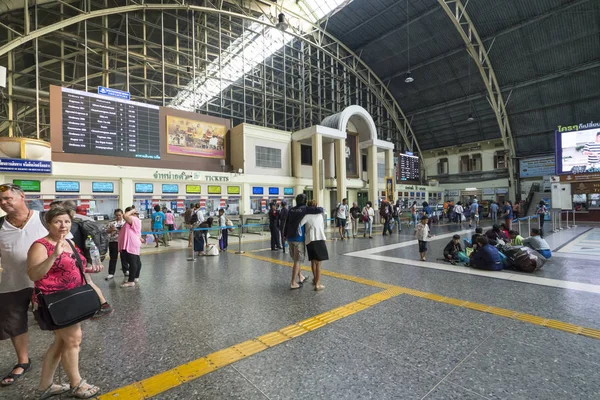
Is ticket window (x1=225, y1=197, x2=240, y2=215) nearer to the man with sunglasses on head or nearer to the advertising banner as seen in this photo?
the man with sunglasses on head

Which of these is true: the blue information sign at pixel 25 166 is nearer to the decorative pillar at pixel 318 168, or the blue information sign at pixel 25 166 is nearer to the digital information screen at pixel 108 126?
the digital information screen at pixel 108 126

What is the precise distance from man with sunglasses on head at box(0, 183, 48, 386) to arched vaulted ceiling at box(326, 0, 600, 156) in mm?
26560

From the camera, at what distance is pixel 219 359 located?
264cm

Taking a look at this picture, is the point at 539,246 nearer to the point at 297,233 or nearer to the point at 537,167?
the point at 297,233

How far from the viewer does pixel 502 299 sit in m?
4.19

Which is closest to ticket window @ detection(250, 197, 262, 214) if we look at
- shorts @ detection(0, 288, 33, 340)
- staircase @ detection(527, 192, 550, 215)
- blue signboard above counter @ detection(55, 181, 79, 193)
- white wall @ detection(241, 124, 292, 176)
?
white wall @ detection(241, 124, 292, 176)

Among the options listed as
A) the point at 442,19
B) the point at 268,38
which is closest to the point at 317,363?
the point at 268,38

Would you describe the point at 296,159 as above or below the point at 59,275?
above

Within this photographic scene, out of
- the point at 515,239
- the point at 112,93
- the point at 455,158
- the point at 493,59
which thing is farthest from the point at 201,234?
the point at 455,158

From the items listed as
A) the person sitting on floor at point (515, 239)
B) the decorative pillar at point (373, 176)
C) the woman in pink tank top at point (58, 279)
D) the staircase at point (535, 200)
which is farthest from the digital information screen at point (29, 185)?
the staircase at point (535, 200)

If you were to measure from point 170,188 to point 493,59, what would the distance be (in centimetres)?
2762

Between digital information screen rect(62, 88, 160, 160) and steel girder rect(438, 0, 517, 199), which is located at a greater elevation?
steel girder rect(438, 0, 517, 199)

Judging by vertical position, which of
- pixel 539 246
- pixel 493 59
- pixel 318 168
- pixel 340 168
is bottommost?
pixel 539 246

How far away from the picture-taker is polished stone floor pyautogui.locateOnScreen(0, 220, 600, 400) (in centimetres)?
221
